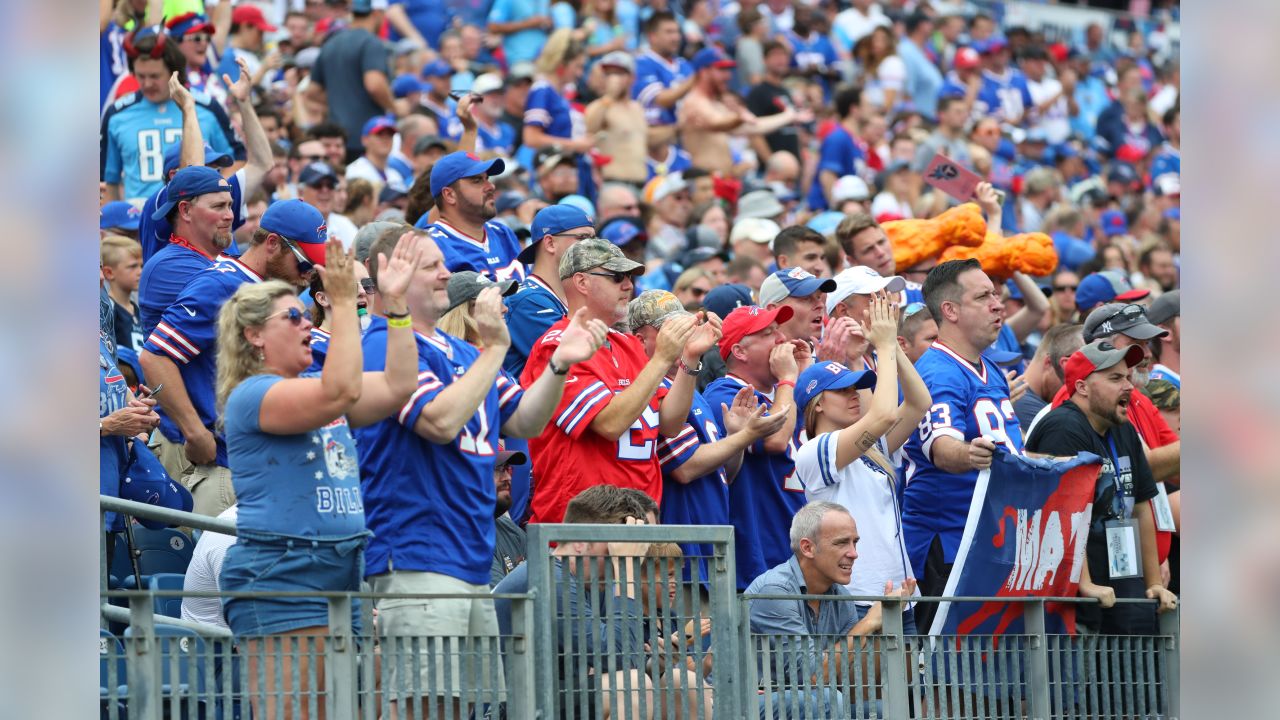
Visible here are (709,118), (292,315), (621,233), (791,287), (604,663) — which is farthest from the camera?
(709,118)

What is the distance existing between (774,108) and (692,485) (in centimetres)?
1040

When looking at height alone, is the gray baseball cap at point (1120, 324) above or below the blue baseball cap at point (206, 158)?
below

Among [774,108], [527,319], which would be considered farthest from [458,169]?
[774,108]

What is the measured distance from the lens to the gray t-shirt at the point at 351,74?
545 inches

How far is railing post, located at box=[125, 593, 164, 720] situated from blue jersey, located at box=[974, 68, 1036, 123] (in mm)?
17192

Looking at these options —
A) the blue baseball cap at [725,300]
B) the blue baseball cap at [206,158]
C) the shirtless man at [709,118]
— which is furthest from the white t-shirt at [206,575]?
the shirtless man at [709,118]

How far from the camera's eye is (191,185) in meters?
7.08

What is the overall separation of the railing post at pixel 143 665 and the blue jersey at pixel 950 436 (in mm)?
3612

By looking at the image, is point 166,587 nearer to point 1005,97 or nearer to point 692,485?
point 692,485

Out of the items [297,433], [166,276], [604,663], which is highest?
[166,276]

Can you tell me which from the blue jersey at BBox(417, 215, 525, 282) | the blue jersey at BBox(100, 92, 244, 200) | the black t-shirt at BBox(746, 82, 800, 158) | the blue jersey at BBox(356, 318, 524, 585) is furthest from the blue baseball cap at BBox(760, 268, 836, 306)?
the black t-shirt at BBox(746, 82, 800, 158)

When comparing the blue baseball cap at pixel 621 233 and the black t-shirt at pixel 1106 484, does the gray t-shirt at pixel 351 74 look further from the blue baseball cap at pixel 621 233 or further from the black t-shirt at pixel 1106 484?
the black t-shirt at pixel 1106 484

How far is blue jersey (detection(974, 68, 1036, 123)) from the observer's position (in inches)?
810

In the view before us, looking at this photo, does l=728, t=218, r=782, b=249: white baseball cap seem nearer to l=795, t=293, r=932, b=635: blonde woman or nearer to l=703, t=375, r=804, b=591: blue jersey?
l=703, t=375, r=804, b=591: blue jersey
